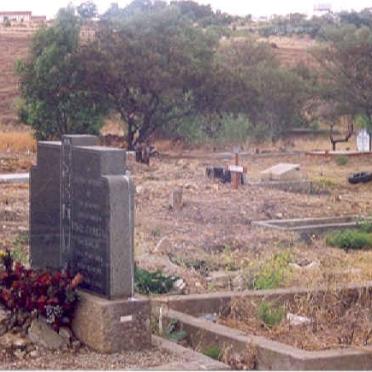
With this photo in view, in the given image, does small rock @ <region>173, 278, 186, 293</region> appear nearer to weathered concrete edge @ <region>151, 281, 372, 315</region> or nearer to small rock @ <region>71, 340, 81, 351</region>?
weathered concrete edge @ <region>151, 281, 372, 315</region>

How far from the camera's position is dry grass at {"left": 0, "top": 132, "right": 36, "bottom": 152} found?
40.3 metres

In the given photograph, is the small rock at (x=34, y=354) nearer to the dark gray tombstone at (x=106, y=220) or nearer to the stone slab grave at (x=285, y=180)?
the dark gray tombstone at (x=106, y=220)

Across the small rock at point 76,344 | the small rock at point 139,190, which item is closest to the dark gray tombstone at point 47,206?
the small rock at point 76,344

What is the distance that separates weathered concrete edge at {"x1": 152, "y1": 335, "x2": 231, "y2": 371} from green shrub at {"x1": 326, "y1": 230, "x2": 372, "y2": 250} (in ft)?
29.9

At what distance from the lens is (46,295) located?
9250 millimetres

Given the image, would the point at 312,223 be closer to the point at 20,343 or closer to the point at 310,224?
the point at 310,224

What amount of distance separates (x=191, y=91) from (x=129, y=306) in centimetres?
3474

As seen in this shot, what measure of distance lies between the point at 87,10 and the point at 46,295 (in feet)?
125

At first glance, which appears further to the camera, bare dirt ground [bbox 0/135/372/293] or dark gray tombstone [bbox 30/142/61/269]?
bare dirt ground [bbox 0/135/372/293]

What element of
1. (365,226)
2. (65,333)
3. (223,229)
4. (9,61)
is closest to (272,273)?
(65,333)

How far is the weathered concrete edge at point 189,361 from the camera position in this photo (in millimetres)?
8359

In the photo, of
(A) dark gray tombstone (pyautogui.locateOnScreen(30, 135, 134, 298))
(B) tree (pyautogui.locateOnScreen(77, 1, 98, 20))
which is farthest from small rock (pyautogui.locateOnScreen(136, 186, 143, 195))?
(B) tree (pyautogui.locateOnScreen(77, 1, 98, 20))

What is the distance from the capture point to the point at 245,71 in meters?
49.0

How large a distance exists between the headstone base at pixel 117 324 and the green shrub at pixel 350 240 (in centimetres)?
922
